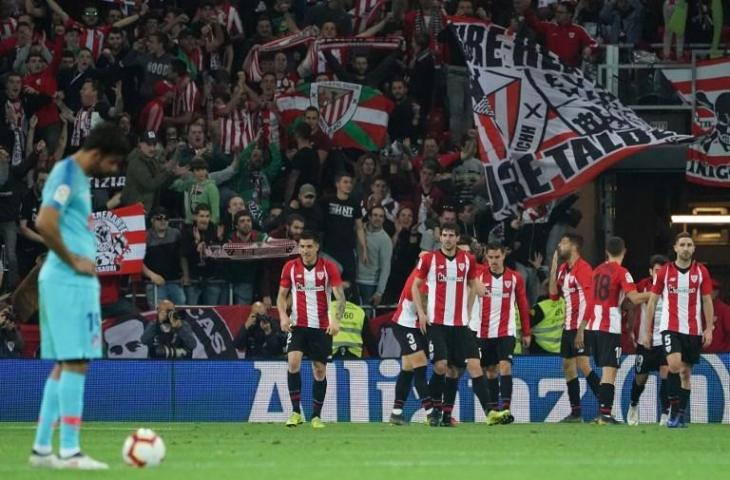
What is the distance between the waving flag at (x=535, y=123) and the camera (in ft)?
69.7

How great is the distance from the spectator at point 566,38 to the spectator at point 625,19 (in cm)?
142

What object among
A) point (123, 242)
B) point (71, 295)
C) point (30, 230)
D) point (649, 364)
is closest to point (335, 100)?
point (123, 242)

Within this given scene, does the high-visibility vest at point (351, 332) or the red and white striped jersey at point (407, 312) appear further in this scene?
the high-visibility vest at point (351, 332)

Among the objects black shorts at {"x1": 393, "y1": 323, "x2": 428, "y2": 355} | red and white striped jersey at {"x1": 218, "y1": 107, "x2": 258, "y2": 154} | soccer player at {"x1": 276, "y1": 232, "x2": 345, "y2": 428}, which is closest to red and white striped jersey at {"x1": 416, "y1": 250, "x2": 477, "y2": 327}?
black shorts at {"x1": 393, "y1": 323, "x2": 428, "y2": 355}

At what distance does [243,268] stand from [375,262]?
1.77m

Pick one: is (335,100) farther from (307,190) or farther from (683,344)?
(683,344)

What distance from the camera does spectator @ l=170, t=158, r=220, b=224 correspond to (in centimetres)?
2115

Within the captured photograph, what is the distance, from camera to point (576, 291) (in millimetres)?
19266

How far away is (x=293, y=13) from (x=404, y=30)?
1.90 meters

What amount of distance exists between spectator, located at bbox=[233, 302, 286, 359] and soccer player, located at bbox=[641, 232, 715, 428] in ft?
16.8

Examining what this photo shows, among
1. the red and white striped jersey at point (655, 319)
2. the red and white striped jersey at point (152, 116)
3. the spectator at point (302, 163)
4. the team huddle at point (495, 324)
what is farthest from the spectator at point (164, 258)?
the red and white striped jersey at point (655, 319)

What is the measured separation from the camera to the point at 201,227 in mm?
20922

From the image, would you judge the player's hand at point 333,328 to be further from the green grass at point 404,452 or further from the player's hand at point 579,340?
the player's hand at point 579,340

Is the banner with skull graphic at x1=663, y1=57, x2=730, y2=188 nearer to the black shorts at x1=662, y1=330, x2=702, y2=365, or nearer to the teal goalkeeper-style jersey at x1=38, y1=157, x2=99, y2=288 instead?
the black shorts at x1=662, y1=330, x2=702, y2=365
